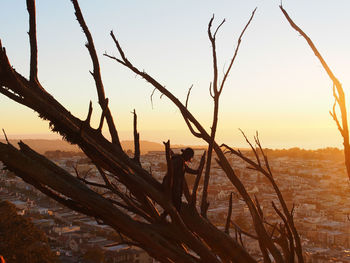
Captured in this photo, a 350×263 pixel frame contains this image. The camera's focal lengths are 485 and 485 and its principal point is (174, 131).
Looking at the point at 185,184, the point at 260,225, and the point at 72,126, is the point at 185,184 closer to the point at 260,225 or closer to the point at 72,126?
the point at 260,225

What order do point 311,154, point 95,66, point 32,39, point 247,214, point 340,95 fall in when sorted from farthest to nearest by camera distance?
1. point 311,154
2. point 247,214
3. point 95,66
4. point 32,39
5. point 340,95

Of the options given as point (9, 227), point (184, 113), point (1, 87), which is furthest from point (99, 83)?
point (9, 227)

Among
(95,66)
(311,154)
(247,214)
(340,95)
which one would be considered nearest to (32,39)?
(95,66)

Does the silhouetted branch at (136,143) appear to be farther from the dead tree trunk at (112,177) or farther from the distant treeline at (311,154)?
the distant treeline at (311,154)

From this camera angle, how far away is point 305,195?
4962 cm

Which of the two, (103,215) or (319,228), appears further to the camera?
(319,228)

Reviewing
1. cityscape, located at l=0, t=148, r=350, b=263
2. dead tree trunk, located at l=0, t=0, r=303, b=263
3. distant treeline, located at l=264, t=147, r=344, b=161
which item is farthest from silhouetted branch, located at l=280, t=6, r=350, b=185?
distant treeline, located at l=264, t=147, r=344, b=161

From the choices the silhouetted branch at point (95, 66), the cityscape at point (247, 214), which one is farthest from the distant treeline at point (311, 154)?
the silhouetted branch at point (95, 66)

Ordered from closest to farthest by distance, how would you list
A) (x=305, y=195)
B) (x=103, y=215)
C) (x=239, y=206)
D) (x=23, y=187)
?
(x=103, y=215)
(x=239, y=206)
(x=305, y=195)
(x=23, y=187)

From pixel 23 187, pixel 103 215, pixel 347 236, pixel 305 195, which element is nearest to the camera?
pixel 103 215

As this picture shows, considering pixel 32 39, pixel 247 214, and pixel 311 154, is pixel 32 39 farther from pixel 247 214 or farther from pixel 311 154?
pixel 311 154

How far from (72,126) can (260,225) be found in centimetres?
88

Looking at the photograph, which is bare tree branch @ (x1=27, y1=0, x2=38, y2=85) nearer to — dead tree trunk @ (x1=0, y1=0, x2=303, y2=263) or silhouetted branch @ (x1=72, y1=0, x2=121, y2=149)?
dead tree trunk @ (x1=0, y1=0, x2=303, y2=263)

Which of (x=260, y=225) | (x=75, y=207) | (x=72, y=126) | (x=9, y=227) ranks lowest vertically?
(x=9, y=227)
